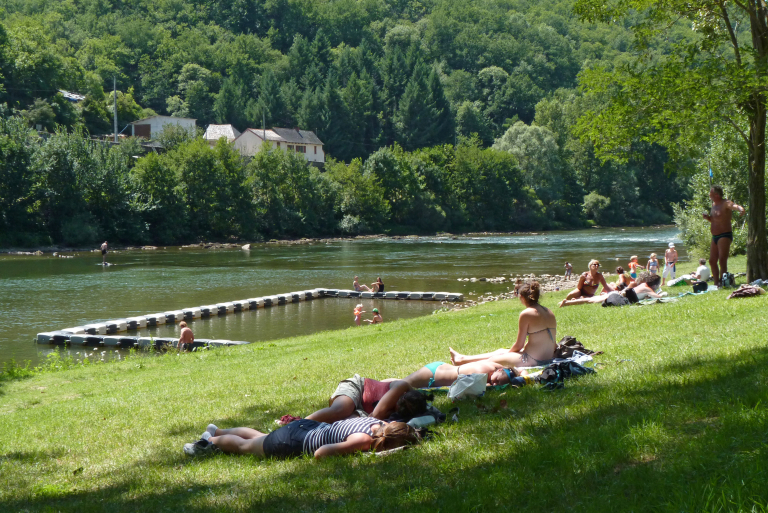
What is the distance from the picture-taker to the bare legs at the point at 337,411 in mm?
6992

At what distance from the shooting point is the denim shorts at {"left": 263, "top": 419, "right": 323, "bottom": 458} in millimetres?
6535

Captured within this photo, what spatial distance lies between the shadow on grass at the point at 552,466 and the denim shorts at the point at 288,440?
15cm

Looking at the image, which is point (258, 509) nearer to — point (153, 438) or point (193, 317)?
point (153, 438)

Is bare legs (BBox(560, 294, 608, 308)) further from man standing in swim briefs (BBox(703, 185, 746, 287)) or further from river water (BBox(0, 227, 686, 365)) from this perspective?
river water (BBox(0, 227, 686, 365))

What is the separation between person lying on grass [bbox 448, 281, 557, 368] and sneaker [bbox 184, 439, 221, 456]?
3437 millimetres

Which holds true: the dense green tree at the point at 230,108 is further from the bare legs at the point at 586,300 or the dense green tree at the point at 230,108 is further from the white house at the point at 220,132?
the bare legs at the point at 586,300

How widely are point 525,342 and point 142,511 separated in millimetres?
5347

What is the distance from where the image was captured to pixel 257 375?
12.6 meters

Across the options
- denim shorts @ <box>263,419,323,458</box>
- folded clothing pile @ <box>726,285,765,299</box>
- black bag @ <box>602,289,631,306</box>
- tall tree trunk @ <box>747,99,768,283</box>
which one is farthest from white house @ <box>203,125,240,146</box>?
denim shorts @ <box>263,419,323,458</box>

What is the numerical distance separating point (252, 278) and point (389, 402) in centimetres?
3619

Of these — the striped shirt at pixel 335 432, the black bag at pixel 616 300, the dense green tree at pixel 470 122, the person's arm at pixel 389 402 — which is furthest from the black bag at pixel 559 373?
the dense green tree at pixel 470 122

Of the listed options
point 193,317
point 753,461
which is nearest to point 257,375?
point 753,461

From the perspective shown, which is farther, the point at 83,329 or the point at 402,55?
the point at 402,55

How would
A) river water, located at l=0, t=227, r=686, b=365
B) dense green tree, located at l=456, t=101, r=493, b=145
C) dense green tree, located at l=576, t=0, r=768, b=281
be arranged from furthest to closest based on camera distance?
dense green tree, located at l=456, t=101, r=493, b=145
river water, located at l=0, t=227, r=686, b=365
dense green tree, located at l=576, t=0, r=768, b=281
